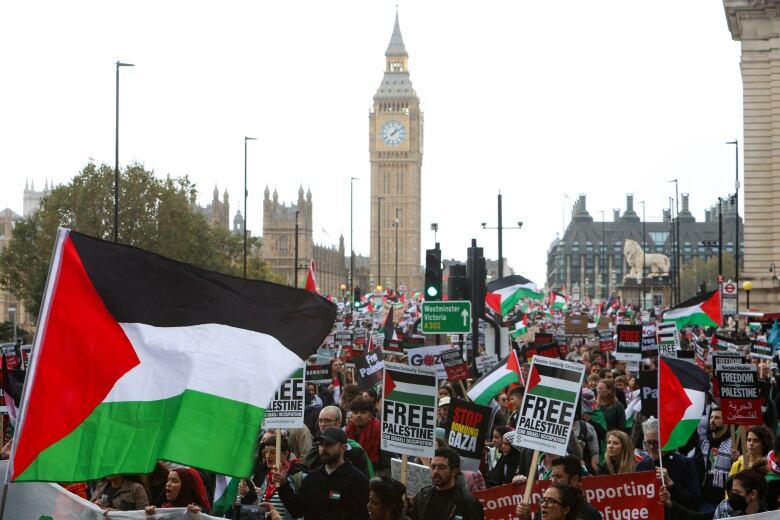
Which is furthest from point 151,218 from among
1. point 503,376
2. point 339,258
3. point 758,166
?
point 339,258

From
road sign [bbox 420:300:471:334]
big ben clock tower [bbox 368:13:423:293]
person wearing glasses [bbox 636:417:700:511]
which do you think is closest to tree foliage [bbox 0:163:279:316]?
road sign [bbox 420:300:471:334]

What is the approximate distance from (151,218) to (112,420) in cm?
6633

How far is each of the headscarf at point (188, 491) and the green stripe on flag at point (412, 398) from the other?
200 cm

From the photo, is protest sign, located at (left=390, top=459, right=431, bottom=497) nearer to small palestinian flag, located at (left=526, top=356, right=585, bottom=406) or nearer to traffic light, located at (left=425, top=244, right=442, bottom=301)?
small palestinian flag, located at (left=526, top=356, right=585, bottom=406)

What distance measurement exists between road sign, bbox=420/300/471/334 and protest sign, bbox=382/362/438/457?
36.2ft

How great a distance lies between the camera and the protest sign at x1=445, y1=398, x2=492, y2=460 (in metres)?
11.7

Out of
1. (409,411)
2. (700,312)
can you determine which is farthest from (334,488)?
(700,312)

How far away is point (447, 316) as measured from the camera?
22219mm

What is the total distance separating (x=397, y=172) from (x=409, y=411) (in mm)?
180957

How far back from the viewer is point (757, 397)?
12.6 m

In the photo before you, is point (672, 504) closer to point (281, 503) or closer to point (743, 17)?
point (281, 503)

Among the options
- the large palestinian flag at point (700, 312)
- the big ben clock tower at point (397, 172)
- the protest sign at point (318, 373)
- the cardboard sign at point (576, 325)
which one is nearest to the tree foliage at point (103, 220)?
the cardboard sign at point (576, 325)

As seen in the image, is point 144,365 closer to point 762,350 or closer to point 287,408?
point 287,408

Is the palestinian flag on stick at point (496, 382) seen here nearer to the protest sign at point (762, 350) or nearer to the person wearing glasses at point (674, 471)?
the person wearing glasses at point (674, 471)
